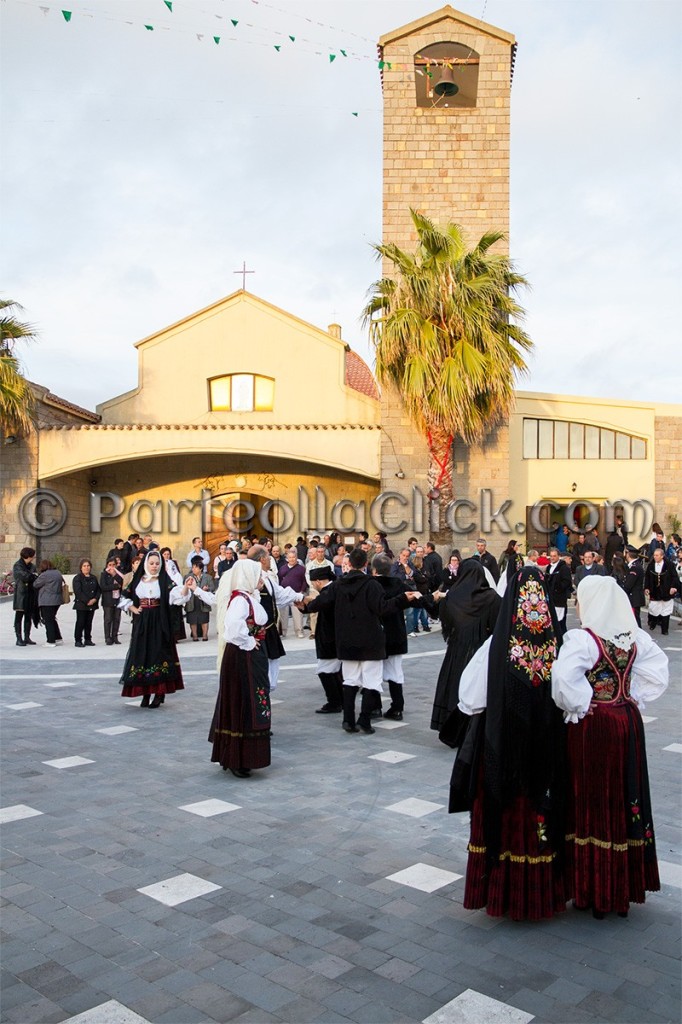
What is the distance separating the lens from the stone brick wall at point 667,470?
27.0 m

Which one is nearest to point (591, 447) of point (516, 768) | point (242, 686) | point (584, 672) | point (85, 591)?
point (85, 591)

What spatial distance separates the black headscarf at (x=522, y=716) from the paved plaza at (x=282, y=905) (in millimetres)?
599


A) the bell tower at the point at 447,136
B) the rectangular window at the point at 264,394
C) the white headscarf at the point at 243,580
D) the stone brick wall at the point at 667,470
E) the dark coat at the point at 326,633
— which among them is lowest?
the dark coat at the point at 326,633

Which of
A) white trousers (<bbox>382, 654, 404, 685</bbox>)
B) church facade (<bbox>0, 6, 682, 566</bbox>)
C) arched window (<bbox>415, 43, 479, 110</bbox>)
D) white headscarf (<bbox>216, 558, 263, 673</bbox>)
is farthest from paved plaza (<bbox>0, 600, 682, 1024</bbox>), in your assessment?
arched window (<bbox>415, 43, 479, 110</bbox>)

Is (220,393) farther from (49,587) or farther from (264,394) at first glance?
(49,587)

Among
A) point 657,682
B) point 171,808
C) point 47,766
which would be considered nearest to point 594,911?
point 657,682

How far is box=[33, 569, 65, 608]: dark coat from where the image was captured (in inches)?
600

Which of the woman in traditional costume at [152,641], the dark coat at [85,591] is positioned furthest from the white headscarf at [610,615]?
the dark coat at [85,591]

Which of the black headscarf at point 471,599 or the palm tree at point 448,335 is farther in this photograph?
the palm tree at point 448,335

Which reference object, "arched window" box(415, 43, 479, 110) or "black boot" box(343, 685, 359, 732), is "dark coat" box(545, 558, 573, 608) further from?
"arched window" box(415, 43, 479, 110)

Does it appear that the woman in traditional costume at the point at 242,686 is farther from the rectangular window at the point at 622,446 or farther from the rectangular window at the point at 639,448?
the rectangular window at the point at 639,448

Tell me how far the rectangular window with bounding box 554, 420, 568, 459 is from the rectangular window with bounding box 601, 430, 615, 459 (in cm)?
116

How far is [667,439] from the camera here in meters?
27.2

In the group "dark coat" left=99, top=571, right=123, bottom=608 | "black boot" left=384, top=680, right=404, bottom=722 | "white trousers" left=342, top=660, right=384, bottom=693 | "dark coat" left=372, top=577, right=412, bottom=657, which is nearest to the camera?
"white trousers" left=342, top=660, right=384, bottom=693
